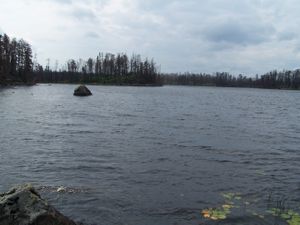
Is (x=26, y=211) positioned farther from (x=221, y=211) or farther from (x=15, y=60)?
(x=15, y=60)

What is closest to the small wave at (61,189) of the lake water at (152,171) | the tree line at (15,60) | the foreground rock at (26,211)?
the lake water at (152,171)

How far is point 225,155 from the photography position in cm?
1933

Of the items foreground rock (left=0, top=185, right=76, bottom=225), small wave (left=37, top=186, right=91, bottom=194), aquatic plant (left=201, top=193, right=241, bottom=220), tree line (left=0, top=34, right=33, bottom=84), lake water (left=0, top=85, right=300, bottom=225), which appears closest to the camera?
foreground rock (left=0, top=185, right=76, bottom=225)

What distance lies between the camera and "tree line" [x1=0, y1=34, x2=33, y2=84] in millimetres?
119938

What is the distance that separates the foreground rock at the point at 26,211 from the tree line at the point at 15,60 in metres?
113

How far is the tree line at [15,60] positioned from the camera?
393 ft

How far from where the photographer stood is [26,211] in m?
7.69

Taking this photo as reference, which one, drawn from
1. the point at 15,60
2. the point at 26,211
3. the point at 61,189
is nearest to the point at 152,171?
the point at 61,189

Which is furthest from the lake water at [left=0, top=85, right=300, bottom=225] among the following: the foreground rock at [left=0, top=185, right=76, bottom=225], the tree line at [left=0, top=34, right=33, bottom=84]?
the tree line at [left=0, top=34, right=33, bottom=84]

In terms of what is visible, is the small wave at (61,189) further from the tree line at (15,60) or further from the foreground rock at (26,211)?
the tree line at (15,60)

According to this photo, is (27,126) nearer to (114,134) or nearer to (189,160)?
(114,134)

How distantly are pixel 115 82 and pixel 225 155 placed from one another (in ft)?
584

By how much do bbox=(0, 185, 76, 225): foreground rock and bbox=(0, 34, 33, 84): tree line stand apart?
113 meters

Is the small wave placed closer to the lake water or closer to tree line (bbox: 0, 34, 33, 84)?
the lake water
